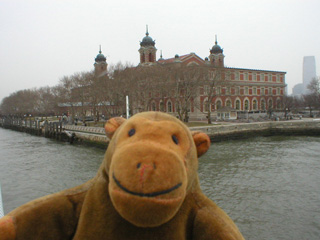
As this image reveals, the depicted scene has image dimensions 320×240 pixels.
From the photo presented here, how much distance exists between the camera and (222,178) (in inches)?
468

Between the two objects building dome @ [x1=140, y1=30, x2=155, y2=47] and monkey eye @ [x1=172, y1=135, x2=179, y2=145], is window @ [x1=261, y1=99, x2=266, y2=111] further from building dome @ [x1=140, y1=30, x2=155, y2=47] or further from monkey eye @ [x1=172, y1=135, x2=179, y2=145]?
monkey eye @ [x1=172, y1=135, x2=179, y2=145]

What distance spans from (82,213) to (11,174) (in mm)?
13804

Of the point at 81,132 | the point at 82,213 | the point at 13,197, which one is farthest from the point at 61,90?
the point at 82,213

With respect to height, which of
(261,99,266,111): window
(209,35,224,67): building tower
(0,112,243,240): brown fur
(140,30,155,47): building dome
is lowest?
(0,112,243,240): brown fur

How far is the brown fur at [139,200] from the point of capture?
135 centimetres

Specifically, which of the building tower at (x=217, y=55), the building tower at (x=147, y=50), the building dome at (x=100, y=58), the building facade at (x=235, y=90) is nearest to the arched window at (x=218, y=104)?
the building facade at (x=235, y=90)

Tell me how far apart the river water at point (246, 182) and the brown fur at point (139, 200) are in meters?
5.86

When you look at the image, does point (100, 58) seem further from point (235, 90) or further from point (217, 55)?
point (235, 90)

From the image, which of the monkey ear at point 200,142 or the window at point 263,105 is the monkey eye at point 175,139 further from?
the window at point 263,105

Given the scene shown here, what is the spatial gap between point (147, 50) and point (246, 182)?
126ft

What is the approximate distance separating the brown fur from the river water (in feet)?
19.2

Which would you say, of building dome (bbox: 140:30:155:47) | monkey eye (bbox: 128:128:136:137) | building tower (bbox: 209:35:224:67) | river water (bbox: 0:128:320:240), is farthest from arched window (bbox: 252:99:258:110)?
monkey eye (bbox: 128:128:136:137)

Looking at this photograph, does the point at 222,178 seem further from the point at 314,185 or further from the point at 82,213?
the point at 82,213

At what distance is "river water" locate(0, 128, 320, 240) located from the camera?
7445 millimetres
